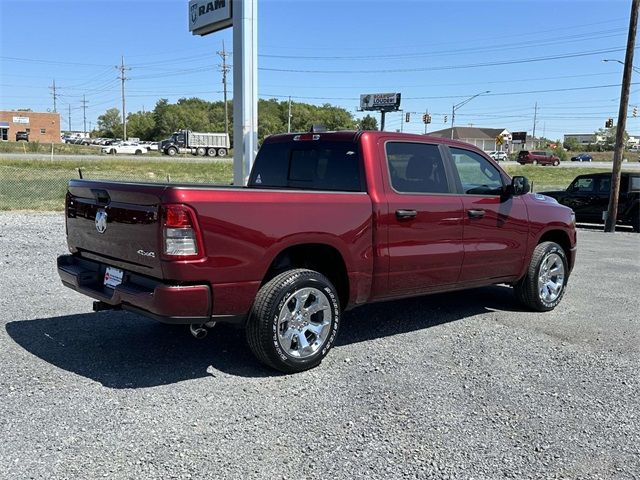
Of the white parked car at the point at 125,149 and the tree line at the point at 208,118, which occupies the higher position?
the tree line at the point at 208,118

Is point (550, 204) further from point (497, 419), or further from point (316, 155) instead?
point (497, 419)

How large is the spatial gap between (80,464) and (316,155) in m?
3.28

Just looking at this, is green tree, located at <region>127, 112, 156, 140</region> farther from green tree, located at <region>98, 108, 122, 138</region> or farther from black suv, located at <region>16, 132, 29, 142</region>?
black suv, located at <region>16, 132, 29, 142</region>

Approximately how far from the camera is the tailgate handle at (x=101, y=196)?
4.43m

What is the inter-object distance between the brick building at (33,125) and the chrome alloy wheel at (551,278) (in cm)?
10271

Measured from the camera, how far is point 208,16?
38.4 feet

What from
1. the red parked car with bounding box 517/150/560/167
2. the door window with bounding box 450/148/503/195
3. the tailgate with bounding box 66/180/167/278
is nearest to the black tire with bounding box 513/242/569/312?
the door window with bounding box 450/148/503/195

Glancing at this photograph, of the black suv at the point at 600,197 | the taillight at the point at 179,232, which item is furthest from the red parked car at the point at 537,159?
the taillight at the point at 179,232

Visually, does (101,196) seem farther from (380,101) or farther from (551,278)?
(380,101)

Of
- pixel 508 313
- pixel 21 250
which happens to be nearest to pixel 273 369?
pixel 508 313

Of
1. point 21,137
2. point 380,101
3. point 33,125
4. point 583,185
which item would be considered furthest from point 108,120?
point 583,185

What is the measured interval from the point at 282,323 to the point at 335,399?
2.33 feet

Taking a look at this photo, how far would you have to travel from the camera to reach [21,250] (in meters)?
9.42

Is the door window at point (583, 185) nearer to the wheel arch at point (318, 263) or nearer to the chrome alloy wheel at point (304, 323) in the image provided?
the wheel arch at point (318, 263)
